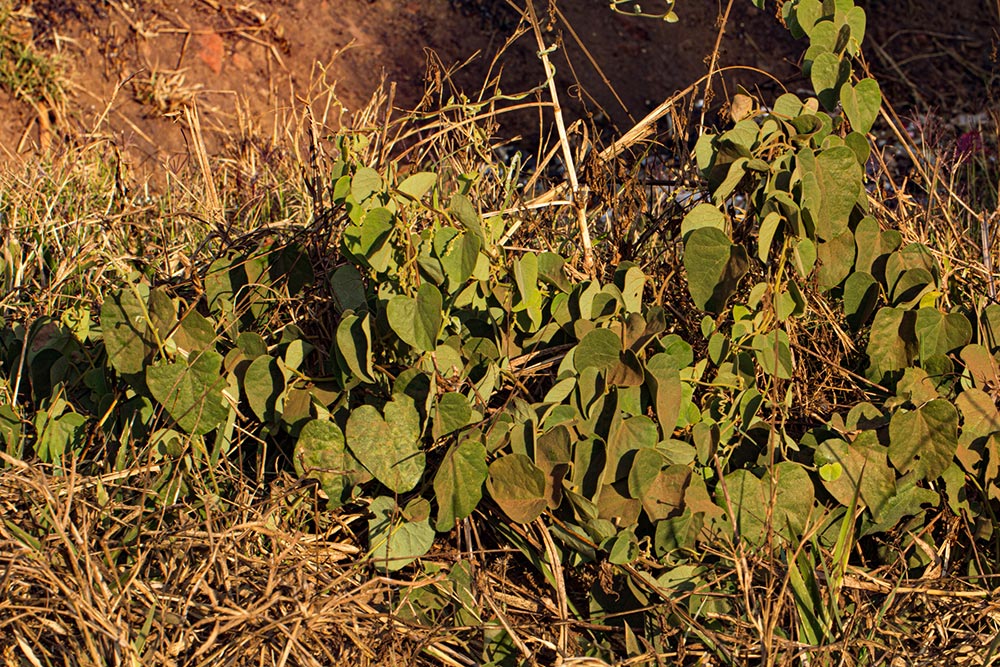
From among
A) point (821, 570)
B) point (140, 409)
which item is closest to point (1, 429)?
point (140, 409)

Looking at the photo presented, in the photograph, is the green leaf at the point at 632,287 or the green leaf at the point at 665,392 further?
the green leaf at the point at 632,287

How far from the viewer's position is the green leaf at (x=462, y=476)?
1.32 meters

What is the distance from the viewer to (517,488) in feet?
4.37

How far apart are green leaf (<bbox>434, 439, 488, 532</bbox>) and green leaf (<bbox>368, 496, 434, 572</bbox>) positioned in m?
0.07

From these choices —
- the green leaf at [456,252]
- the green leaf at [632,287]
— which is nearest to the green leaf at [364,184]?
the green leaf at [456,252]

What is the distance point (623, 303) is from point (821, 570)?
47cm

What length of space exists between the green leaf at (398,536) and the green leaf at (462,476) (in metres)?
0.07

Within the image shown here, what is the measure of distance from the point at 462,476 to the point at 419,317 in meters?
0.22

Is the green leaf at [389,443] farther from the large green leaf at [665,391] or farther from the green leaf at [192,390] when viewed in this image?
the large green leaf at [665,391]

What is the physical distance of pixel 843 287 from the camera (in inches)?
59.4

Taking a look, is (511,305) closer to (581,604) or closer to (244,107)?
(581,604)

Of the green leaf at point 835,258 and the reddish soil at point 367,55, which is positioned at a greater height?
the green leaf at point 835,258

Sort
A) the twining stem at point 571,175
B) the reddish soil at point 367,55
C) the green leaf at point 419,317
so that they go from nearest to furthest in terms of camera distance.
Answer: the green leaf at point 419,317, the twining stem at point 571,175, the reddish soil at point 367,55

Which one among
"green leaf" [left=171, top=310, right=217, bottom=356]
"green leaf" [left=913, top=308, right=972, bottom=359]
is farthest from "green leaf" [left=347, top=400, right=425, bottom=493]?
"green leaf" [left=913, top=308, right=972, bottom=359]
